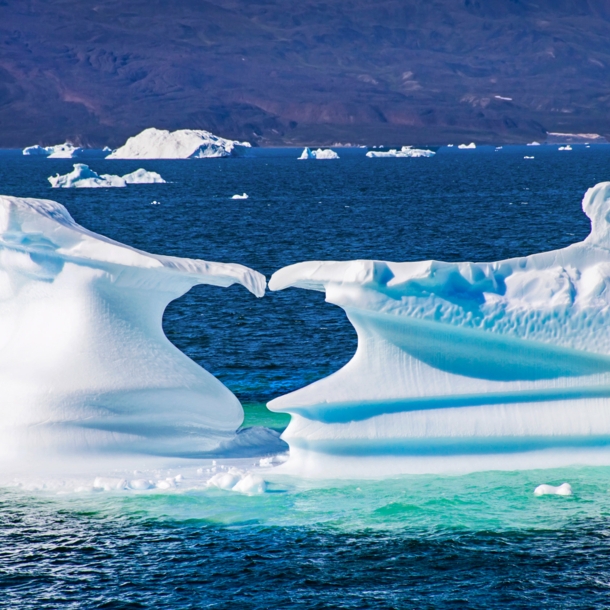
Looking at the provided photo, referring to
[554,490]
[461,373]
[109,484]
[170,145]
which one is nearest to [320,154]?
[170,145]

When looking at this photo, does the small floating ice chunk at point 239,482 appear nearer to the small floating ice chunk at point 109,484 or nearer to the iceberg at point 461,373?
the iceberg at point 461,373

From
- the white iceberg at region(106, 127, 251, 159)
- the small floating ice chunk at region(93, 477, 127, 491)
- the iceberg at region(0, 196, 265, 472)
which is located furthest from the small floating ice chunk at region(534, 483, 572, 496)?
the white iceberg at region(106, 127, 251, 159)

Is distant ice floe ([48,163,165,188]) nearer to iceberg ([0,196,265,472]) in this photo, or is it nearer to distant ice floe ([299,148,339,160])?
distant ice floe ([299,148,339,160])

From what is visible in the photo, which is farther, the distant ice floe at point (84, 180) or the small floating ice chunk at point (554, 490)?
the distant ice floe at point (84, 180)

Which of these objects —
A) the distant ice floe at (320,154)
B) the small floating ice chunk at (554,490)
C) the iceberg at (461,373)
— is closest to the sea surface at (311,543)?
the small floating ice chunk at (554,490)

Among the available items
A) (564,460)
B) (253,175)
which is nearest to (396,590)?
(564,460)

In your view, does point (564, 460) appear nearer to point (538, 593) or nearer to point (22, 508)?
point (538, 593)
